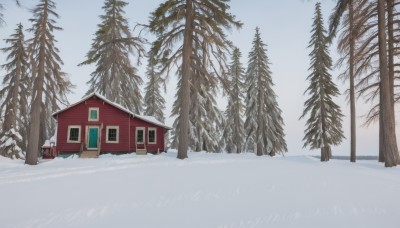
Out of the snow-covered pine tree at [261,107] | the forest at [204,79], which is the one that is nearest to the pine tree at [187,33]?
the forest at [204,79]

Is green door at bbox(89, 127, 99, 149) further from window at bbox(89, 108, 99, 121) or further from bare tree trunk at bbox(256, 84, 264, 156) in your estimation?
bare tree trunk at bbox(256, 84, 264, 156)

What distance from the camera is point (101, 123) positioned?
81.6ft

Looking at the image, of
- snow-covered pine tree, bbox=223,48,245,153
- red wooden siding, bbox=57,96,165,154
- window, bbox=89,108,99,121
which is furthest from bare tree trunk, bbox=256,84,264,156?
window, bbox=89,108,99,121

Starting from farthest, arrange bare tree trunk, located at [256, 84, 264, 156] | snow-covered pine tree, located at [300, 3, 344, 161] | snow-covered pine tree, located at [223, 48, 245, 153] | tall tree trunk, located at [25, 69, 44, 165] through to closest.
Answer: snow-covered pine tree, located at [223, 48, 245, 153]
bare tree trunk, located at [256, 84, 264, 156]
snow-covered pine tree, located at [300, 3, 344, 161]
tall tree trunk, located at [25, 69, 44, 165]

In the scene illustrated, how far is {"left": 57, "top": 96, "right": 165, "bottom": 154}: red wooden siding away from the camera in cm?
2470

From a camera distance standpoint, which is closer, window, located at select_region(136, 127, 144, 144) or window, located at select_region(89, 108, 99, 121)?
window, located at select_region(89, 108, 99, 121)

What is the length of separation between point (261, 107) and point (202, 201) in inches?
995

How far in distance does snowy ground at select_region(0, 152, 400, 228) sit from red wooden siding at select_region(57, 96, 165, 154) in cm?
1477

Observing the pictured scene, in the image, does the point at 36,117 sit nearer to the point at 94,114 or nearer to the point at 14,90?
the point at 94,114

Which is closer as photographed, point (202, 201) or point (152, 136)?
point (202, 201)

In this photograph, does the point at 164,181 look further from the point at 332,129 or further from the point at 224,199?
the point at 332,129

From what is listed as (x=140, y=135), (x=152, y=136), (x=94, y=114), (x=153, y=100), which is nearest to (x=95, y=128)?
(x=94, y=114)

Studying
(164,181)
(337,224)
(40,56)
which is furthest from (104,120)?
(337,224)

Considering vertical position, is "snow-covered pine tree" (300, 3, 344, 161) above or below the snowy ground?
above
